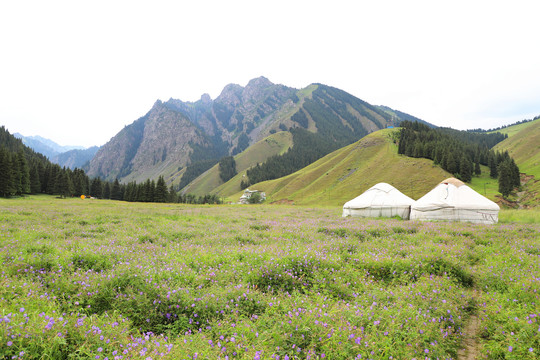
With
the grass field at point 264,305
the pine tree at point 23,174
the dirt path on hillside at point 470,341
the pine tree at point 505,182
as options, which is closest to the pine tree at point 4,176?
the pine tree at point 23,174

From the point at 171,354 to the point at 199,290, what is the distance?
89.3 inches

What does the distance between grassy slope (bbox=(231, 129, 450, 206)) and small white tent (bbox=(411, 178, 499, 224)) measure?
216 feet

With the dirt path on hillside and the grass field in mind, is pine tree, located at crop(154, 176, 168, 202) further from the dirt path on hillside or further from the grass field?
the dirt path on hillside

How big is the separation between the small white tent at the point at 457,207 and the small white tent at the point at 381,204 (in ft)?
3.97


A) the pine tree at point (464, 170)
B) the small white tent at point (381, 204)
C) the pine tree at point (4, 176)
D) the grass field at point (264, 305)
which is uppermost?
the pine tree at point (464, 170)

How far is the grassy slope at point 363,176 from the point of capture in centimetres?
9466

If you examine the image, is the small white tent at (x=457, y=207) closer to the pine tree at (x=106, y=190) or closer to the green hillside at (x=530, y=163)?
the green hillside at (x=530, y=163)

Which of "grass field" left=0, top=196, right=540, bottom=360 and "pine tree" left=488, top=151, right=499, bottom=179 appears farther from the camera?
"pine tree" left=488, top=151, right=499, bottom=179

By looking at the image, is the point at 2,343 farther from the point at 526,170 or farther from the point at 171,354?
the point at 526,170

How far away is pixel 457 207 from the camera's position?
22.2 metres

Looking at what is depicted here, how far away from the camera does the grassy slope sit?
94656 mm

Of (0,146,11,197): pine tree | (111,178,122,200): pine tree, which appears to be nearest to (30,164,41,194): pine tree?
(0,146,11,197): pine tree

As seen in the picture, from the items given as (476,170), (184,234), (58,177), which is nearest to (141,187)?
(58,177)

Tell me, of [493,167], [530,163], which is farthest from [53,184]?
[530,163]
